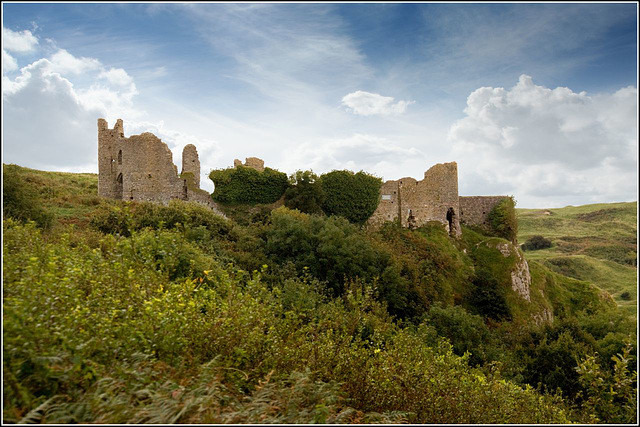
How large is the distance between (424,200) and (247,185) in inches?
544

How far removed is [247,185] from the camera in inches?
1118

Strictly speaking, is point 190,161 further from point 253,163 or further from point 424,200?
point 424,200

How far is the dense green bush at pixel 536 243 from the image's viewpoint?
2975 inches

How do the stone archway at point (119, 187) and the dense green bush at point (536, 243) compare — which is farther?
the dense green bush at point (536, 243)

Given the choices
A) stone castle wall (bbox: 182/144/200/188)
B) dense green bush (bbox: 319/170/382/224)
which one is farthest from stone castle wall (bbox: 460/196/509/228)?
stone castle wall (bbox: 182/144/200/188)

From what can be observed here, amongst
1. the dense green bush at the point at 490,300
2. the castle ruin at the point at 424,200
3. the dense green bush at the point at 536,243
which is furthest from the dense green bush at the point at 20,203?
the dense green bush at the point at 536,243

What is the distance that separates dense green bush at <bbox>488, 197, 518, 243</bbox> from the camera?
33.4 metres

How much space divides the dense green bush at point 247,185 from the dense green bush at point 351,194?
3420mm

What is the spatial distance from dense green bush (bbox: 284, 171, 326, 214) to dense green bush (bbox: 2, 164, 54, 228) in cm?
1567

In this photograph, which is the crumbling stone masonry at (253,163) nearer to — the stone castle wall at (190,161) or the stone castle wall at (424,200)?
the stone castle wall at (190,161)

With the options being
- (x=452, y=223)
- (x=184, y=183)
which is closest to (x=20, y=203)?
(x=184, y=183)

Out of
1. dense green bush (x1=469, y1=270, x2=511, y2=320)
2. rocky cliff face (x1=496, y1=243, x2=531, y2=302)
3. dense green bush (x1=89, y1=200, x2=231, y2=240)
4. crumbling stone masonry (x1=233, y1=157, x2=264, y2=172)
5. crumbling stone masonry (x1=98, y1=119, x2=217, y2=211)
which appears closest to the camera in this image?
dense green bush (x1=89, y1=200, x2=231, y2=240)

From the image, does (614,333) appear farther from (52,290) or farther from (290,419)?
(52,290)

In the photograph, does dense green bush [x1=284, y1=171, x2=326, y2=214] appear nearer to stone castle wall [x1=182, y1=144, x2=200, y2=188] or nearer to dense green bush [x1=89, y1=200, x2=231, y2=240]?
stone castle wall [x1=182, y1=144, x2=200, y2=188]
